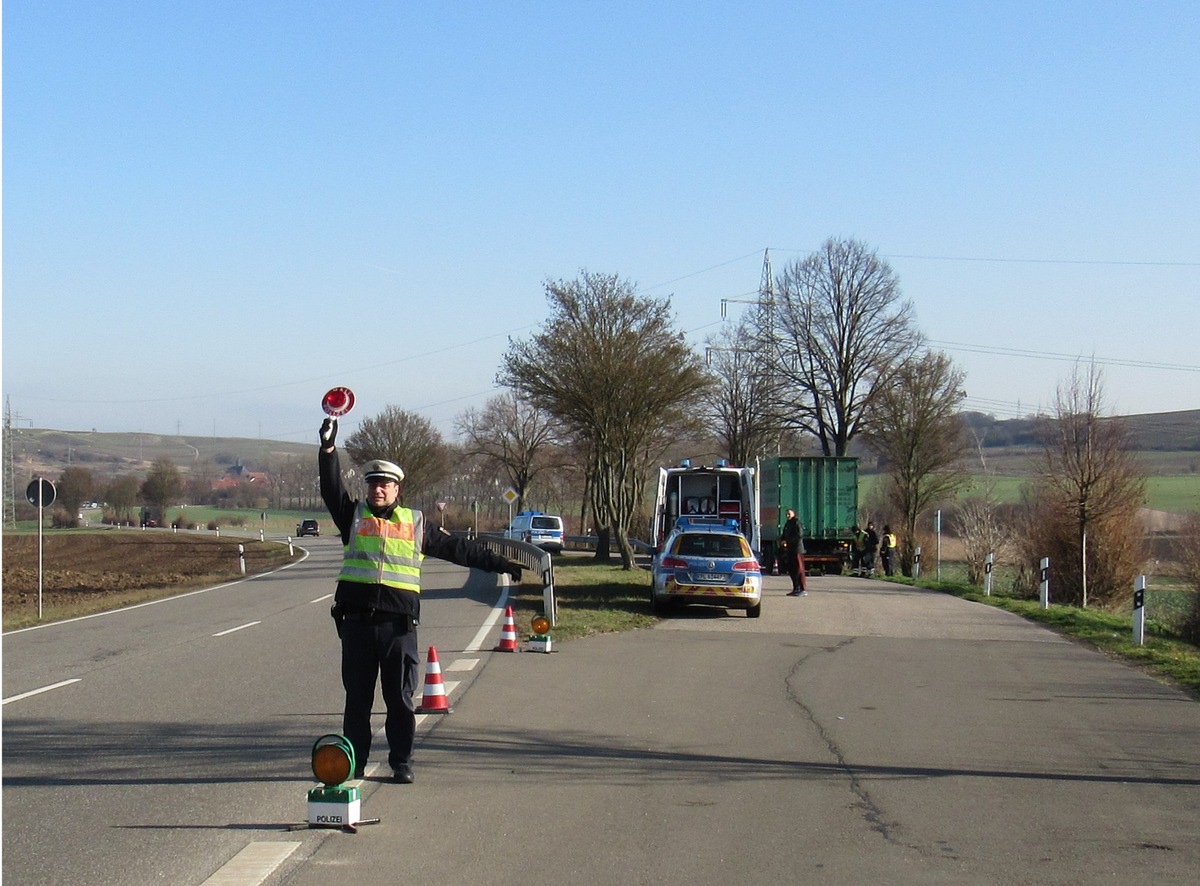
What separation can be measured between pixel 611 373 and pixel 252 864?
91.1 ft

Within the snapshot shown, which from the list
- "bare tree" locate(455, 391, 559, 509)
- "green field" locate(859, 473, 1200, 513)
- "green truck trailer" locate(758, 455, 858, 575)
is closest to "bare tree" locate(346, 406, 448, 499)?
"bare tree" locate(455, 391, 559, 509)

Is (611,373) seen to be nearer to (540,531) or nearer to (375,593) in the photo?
(540,531)

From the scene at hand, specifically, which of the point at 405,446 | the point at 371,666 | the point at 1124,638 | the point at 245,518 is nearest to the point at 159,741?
the point at 371,666

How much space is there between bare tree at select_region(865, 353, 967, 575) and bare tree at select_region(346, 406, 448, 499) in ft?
101

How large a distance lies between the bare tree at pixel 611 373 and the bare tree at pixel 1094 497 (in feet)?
32.9

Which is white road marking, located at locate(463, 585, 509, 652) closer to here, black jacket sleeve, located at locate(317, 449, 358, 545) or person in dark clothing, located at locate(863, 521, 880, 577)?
black jacket sleeve, located at locate(317, 449, 358, 545)

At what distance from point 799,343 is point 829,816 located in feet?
151

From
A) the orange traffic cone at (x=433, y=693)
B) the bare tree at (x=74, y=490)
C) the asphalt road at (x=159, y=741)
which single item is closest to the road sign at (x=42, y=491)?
the asphalt road at (x=159, y=741)

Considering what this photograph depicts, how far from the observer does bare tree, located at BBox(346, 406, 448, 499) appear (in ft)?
236

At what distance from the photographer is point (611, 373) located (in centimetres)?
3300

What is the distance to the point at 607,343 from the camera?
33.4 meters

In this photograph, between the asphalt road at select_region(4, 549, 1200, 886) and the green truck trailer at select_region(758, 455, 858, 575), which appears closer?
the asphalt road at select_region(4, 549, 1200, 886)

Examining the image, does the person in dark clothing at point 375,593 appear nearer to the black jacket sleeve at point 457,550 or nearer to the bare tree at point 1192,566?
the black jacket sleeve at point 457,550

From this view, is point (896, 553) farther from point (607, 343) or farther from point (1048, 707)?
point (1048, 707)
